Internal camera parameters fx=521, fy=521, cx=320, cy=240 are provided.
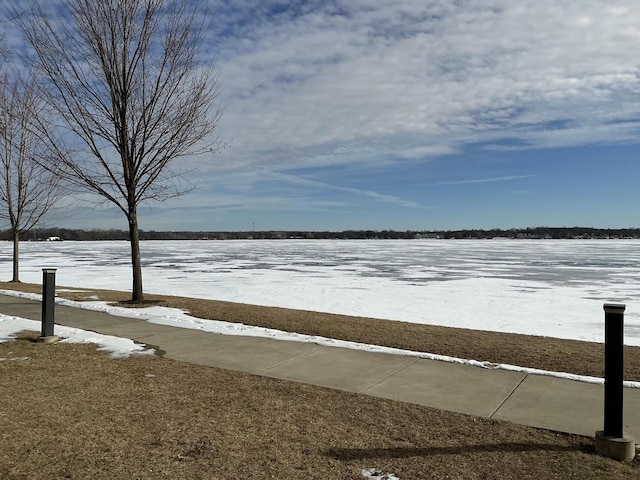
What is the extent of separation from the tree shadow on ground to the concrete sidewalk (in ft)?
1.41

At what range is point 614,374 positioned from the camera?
12.9ft

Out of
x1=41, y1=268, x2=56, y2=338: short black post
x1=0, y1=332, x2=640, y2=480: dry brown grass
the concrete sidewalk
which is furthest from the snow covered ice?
x1=0, y1=332, x2=640, y2=480: dry brown grass

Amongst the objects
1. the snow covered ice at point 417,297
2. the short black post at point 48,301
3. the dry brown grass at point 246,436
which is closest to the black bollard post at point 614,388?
the dry brown grass at point 246,436

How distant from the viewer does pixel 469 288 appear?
62.3 ft

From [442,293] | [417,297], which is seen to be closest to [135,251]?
[417,297]

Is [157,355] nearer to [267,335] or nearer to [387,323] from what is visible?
[267,335]

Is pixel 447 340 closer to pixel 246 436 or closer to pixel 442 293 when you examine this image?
pixel 246 436

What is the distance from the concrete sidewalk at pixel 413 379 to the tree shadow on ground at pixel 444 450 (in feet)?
1.41

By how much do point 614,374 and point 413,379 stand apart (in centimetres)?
235

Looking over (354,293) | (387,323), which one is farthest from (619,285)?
(387,323)

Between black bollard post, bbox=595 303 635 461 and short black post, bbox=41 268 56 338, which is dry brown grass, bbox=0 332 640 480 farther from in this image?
short black post, bbox=41 268 56 338

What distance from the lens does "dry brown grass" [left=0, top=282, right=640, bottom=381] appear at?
6914 mm

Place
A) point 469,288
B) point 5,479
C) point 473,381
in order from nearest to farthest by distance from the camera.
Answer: point 5,479
point 473,381
point 469,288

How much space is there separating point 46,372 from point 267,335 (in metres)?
3.32
